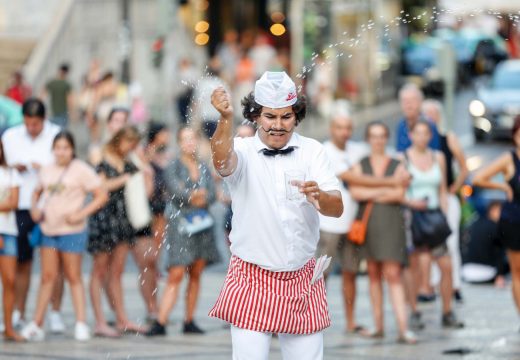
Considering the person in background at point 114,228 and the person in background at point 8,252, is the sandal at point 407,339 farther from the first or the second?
the person in background at point 8,252

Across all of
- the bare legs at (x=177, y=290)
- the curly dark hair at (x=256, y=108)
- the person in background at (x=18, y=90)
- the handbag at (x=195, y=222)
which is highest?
the curly dark hair at (x=256, y=108)

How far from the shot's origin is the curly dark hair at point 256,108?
7.55 meters

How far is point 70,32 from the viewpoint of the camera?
30.9 meters

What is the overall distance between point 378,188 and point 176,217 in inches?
67.1

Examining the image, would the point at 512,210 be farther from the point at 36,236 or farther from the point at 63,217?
the point at 36,236

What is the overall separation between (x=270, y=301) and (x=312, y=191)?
2.39ft

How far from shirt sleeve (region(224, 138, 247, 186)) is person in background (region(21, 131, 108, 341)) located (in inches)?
175

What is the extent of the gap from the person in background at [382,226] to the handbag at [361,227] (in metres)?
0.02

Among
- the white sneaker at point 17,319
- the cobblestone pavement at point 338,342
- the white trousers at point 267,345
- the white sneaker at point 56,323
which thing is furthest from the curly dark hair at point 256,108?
the white sneaker at point 17,319

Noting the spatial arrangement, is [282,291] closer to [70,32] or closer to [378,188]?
[378,188]

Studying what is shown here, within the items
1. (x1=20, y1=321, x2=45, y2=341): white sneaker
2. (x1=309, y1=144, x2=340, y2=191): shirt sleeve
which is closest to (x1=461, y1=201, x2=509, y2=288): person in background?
(x1=20, y1=321, x2=45, y2=341): white sneaker

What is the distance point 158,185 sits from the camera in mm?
12719

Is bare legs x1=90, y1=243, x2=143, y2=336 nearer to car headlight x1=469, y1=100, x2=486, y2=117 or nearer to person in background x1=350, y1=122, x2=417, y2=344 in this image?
person in background x1=350, y1=122, x2=417, y2=344

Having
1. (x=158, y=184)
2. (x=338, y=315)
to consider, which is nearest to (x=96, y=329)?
(x=158, y=184)
